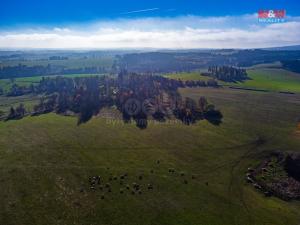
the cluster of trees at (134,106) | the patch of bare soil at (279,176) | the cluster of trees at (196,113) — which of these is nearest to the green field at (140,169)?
the patch of bare soil at (279,176)

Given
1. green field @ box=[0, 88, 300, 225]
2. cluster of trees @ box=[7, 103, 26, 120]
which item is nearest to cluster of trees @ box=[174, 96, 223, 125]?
green field @ box=[0, 88, 300, 225]

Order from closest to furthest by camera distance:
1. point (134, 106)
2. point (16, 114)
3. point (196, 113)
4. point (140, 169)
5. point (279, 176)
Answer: point (279, 176) < point (140, 169) < point (196, 113) < point (16, 114) < point (134, 106)

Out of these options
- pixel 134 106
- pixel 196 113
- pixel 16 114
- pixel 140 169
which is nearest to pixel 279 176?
pixel 140 169

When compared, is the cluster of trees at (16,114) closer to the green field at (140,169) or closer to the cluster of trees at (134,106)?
the cluster of trees at (134,106)

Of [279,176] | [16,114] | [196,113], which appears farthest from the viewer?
[16,114]

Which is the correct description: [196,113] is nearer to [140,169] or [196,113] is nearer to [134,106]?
[134,106]

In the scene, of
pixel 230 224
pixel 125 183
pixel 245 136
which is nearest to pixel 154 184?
pixel 125 183
